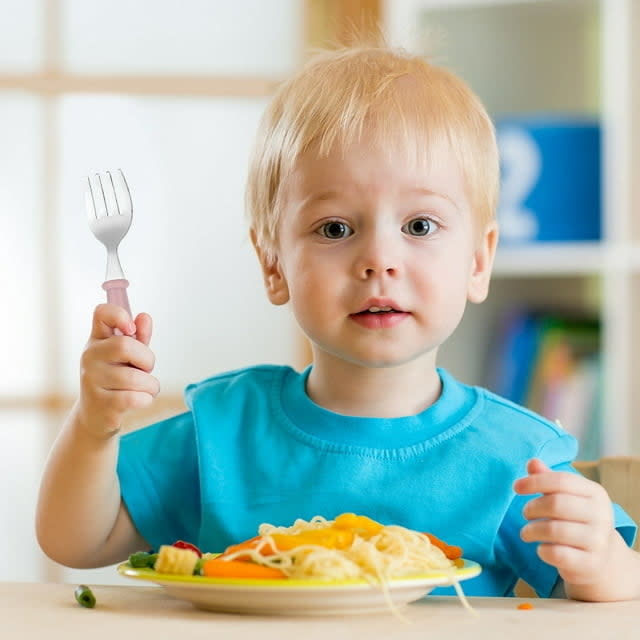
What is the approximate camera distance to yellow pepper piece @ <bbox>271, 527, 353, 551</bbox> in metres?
0.88

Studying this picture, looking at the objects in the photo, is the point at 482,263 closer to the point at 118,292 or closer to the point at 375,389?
the point at 375,389

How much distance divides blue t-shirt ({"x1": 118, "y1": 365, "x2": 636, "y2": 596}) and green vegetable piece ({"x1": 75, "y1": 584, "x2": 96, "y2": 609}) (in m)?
0.27

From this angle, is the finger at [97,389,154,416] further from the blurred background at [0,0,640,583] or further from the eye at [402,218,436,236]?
the blurred background at [0,0,640,583]

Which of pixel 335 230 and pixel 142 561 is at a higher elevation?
pixel 335 230

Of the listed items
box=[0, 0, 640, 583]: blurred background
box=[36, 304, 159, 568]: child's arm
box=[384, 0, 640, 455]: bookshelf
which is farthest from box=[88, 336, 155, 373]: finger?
box=[0, 0, 640, 583]: blurred background

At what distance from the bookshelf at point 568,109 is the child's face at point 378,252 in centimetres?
137

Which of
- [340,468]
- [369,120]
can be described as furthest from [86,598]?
[369,120]

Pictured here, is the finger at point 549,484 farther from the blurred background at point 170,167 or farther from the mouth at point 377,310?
the blurred background at point 170,167

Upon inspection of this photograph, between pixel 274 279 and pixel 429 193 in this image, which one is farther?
pixel 274 279

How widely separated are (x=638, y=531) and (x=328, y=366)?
0.36 m

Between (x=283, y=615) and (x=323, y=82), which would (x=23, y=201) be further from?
(x=283, y=615)

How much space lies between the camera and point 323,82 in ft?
4.09

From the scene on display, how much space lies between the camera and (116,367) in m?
1.01

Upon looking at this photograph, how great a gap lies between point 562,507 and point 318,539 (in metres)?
0.19
